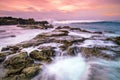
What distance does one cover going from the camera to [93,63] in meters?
10.5

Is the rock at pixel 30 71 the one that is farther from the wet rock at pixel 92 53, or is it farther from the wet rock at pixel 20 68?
the wet rock at pixel 92 53

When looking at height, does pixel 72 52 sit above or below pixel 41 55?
below

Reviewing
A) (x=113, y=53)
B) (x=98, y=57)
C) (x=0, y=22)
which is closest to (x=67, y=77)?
(x=98, y=57)

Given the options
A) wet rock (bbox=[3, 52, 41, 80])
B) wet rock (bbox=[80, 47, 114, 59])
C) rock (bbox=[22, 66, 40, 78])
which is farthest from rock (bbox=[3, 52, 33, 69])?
wet rock (bbox=[80, 47, 114, 59])

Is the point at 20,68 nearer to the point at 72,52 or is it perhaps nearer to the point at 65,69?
the point at 65,69

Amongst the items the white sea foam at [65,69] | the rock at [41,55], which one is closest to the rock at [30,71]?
the white sea foam at [65,69]

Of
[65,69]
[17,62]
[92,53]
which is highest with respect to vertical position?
[17,62]

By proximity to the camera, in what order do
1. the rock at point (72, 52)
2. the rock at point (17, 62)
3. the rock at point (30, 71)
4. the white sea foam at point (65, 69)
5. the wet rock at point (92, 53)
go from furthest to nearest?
the rock at point (72, 52), the wet rock at point (92, 53), the rock at point (17, 62), the white sea foam at point (65, 69), the rock at point (30, 71)

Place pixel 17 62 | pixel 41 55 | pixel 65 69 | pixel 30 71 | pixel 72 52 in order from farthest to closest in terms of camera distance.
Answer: pixel 72 52, pixel 41 55, pixel 65 69, pixel 17 62, pixel 30 71

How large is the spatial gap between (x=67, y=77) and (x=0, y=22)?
204 ft

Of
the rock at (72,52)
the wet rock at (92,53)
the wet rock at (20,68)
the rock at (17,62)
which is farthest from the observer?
the rock at (72,52)

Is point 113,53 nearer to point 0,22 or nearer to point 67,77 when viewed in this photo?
point 67,77

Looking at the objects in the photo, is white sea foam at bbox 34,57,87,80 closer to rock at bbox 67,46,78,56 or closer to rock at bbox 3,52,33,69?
rock at bbox 67,46,78,56

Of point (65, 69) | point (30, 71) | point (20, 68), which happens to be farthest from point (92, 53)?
point (20, 68)
